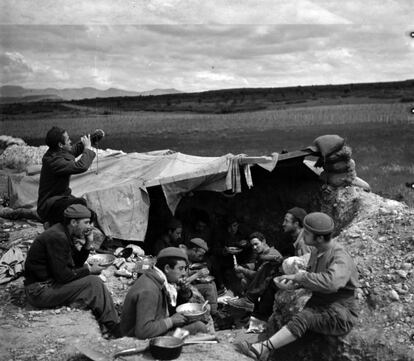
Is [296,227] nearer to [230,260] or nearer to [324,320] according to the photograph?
[324,320]

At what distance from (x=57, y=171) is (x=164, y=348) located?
340 centimetres

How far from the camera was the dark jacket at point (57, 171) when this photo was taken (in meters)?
6.72

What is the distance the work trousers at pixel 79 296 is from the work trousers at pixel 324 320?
2119 mm

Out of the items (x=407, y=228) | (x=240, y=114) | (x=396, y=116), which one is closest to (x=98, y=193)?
(x=407, y=228)

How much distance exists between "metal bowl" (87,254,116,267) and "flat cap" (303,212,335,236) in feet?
10.9

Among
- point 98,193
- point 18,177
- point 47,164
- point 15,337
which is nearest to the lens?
point 15,337

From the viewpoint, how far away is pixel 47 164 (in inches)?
268

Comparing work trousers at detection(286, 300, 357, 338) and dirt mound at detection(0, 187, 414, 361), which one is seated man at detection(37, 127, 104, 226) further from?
work trousers at detection(286, 300, 357, 338)

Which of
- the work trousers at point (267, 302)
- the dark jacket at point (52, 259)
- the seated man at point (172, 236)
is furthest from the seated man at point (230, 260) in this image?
the dark jacket at point (52, 259)

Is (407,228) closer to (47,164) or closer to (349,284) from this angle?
(349,284)

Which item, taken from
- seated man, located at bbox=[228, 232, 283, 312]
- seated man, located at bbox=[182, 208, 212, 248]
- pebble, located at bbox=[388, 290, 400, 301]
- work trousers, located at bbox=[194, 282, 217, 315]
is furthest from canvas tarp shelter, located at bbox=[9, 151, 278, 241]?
pebble, located at bbox=[388, 290, 400, 301]

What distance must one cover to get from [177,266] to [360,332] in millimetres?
1997

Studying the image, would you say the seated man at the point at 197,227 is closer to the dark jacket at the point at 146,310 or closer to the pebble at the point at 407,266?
the pebble at the point at 407,266

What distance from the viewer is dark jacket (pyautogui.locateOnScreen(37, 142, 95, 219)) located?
6.72m
